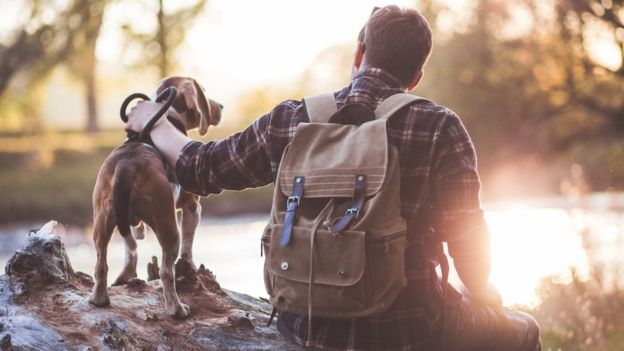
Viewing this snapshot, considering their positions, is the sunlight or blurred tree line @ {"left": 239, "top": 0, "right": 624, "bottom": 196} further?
blurred tree line @ {"left": 239, "top": 0, "right": 624, "bottom": 196}

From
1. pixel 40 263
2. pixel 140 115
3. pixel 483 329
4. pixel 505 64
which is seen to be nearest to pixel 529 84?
pixel 505 64

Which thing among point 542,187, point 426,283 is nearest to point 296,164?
point 426,283

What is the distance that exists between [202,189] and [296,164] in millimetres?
494

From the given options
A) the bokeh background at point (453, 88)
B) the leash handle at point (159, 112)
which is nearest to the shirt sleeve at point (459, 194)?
the leash handle at point (159, 112)

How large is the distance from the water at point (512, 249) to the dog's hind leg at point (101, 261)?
3015 mm

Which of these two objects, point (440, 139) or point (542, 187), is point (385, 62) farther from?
point (542, 187)

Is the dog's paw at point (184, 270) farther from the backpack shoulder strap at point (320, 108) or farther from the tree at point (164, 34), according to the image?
the tree at point (164, 34)

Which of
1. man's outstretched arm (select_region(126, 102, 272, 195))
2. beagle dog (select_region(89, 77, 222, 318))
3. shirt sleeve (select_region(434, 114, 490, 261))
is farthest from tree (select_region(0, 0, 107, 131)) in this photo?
shirt sleeve (select_region(434, 114, 490, 261))

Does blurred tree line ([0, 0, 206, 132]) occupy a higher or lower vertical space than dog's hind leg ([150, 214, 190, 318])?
higher

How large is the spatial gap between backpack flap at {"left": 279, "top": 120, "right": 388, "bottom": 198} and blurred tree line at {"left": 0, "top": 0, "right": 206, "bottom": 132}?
18527 mm

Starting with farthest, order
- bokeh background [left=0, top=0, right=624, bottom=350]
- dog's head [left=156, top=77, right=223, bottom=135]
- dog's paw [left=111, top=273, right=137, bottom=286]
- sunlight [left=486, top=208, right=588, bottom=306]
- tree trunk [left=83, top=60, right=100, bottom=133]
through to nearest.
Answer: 1. tree trunk [left=83, top=60, right=100, bottom=133]
2. bokeh background [left=0, top=0, right=624, bottom=350]
3. sunlight [left=486, top=208, right=588, bottom=306]
4. dog's paw [left=111, top=273, right=137, bottom=286]
5. dog's head [left=156, top=77, right=223, bottom=135]

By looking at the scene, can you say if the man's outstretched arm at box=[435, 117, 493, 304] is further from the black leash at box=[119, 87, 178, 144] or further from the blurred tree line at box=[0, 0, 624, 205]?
the blurred tree line at box=[0, 0, 624, 205]

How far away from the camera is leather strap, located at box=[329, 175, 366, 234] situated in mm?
2301

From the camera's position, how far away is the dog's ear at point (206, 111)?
11.4 feet
